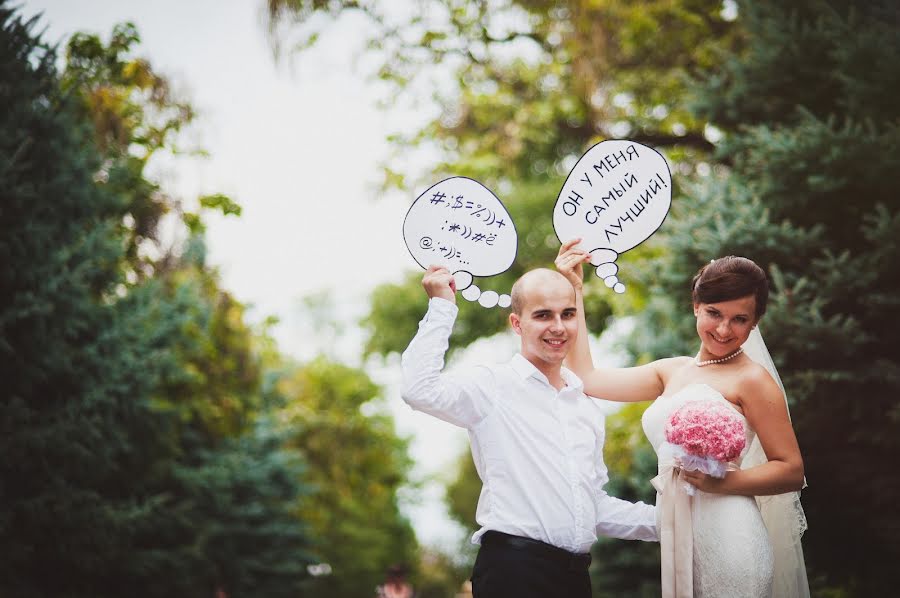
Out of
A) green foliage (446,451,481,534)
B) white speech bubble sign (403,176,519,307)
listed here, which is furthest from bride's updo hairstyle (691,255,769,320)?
green foliage (446,451,481,534)

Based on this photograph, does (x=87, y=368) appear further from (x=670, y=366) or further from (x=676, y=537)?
(x=676, y=537)

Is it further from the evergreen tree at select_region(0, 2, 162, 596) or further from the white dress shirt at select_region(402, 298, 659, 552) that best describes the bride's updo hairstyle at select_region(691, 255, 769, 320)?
the evergreen tree at select_region(0, 2, 162, 596)

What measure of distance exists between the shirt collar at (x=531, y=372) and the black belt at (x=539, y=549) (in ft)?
2.32

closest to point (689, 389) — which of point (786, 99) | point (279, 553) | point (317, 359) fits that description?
point (786, 99)

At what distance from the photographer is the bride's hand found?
3789mm

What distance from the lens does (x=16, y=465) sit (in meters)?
7.29

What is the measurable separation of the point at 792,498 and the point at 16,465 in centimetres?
674

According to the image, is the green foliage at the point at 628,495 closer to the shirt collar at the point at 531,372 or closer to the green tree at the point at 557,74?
the green tree at the point at 557,74

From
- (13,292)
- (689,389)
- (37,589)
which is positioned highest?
(13,292)

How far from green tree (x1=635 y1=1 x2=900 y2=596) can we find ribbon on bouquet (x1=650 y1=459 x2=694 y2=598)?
10.3ft

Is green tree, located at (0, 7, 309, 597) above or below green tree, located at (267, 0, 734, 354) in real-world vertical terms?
below

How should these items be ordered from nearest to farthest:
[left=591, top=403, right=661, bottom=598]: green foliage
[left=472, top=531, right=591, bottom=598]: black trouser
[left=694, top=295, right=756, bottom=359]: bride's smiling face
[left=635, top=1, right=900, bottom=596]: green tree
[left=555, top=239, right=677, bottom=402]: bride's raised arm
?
[left=472, top=531, right=591, bottom=598]: black trouser → [left=694, top=295, right=756, bottom=359]: bride's smiling face → [left=555, top=239, right=677, bottom=402]: bride's raised arm → [left=635, top=1, right=900, bottom=596]: green tree → [left=591, top=403, right=661, bottom=598]: green foliage

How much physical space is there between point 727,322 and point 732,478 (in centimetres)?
70

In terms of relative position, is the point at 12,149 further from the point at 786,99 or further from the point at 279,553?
the point at 279,553
